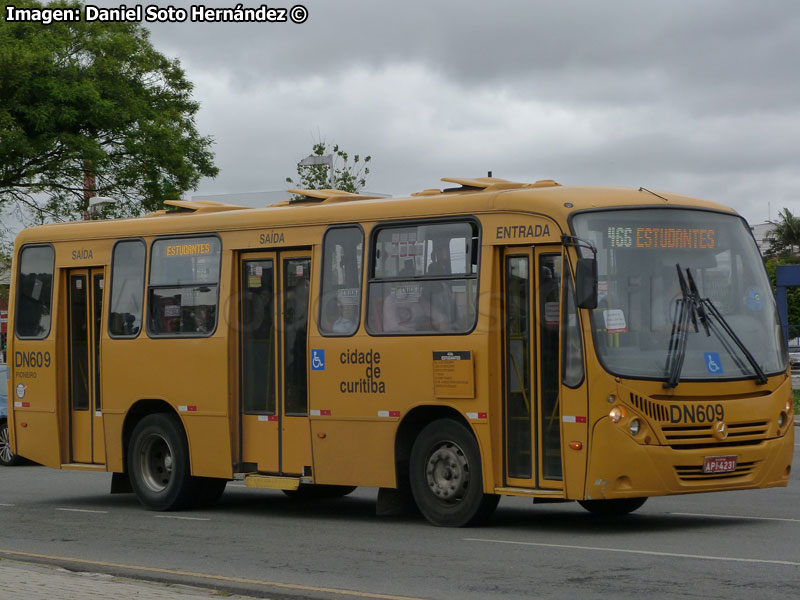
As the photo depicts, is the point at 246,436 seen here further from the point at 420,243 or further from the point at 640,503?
the point at 640,503

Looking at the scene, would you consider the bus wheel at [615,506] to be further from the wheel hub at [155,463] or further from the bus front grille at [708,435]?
the wheel hub at [155,463]

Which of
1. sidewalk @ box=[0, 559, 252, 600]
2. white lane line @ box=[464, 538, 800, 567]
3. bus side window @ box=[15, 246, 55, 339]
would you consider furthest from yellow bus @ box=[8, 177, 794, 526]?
sidewalk @ box=[0, 559, 252, 600]

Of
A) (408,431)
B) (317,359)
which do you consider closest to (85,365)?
(317,359)

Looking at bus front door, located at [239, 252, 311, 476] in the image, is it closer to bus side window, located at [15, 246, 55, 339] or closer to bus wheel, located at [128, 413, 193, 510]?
bus wheel, located at [128, 413, 193, 510]

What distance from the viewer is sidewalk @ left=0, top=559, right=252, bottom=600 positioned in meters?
9.11

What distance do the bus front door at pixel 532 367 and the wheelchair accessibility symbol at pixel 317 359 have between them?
2217 millimetres

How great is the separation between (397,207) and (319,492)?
176 inches

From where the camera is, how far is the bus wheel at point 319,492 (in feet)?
53.3

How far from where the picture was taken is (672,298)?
12.0m

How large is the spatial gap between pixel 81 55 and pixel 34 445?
19807 mm

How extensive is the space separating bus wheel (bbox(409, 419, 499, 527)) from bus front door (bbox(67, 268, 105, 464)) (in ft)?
16.2

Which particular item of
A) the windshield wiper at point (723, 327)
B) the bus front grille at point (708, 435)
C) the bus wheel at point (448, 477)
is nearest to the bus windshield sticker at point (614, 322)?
the windshield wiper at point (723, 327)

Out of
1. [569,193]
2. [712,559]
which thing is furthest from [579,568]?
[569,193]

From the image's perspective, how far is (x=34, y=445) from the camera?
55.7 ft
